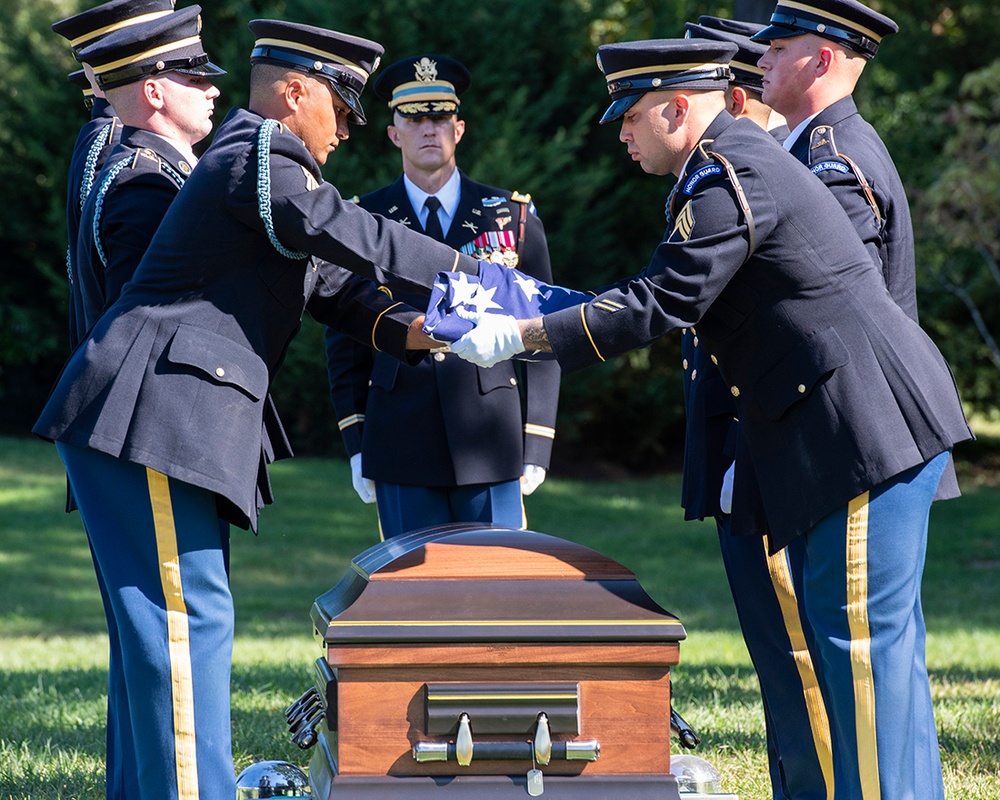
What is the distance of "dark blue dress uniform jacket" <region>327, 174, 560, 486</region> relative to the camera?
445cm

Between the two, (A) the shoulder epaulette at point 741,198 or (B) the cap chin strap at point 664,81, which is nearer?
(A) the shoulder epaulette at point 741,198

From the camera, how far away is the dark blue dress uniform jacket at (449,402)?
4.45 m

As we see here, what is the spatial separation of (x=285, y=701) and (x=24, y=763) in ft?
3.85

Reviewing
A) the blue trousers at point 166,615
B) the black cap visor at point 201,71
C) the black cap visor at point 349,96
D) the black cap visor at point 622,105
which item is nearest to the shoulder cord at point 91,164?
the black cap visor at point 201,71

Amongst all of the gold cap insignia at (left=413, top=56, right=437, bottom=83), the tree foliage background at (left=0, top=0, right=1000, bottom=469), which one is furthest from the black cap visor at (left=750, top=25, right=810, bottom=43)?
the tree foliage background at (left=0, top=0, right=1000, bottom=469)

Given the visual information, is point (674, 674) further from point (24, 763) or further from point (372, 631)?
point (372, 631)

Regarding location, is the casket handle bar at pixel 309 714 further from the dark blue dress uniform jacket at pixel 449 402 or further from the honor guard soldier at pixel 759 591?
the dark blue dress uniform jacket at pixel 449 402

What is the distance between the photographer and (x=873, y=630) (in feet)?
9.24

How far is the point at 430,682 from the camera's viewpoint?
2668 mm

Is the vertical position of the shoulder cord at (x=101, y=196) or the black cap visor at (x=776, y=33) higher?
the black cap visor at (x=776, y=33)

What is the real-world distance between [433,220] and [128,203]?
161 centimetres

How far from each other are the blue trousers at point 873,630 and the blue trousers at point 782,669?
0.54 m

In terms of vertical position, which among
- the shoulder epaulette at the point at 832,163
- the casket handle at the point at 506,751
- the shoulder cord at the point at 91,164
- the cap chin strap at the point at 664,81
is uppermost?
the cap chin strap at the point at 664,81

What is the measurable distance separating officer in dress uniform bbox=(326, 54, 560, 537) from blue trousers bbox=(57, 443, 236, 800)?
5.12 feet
